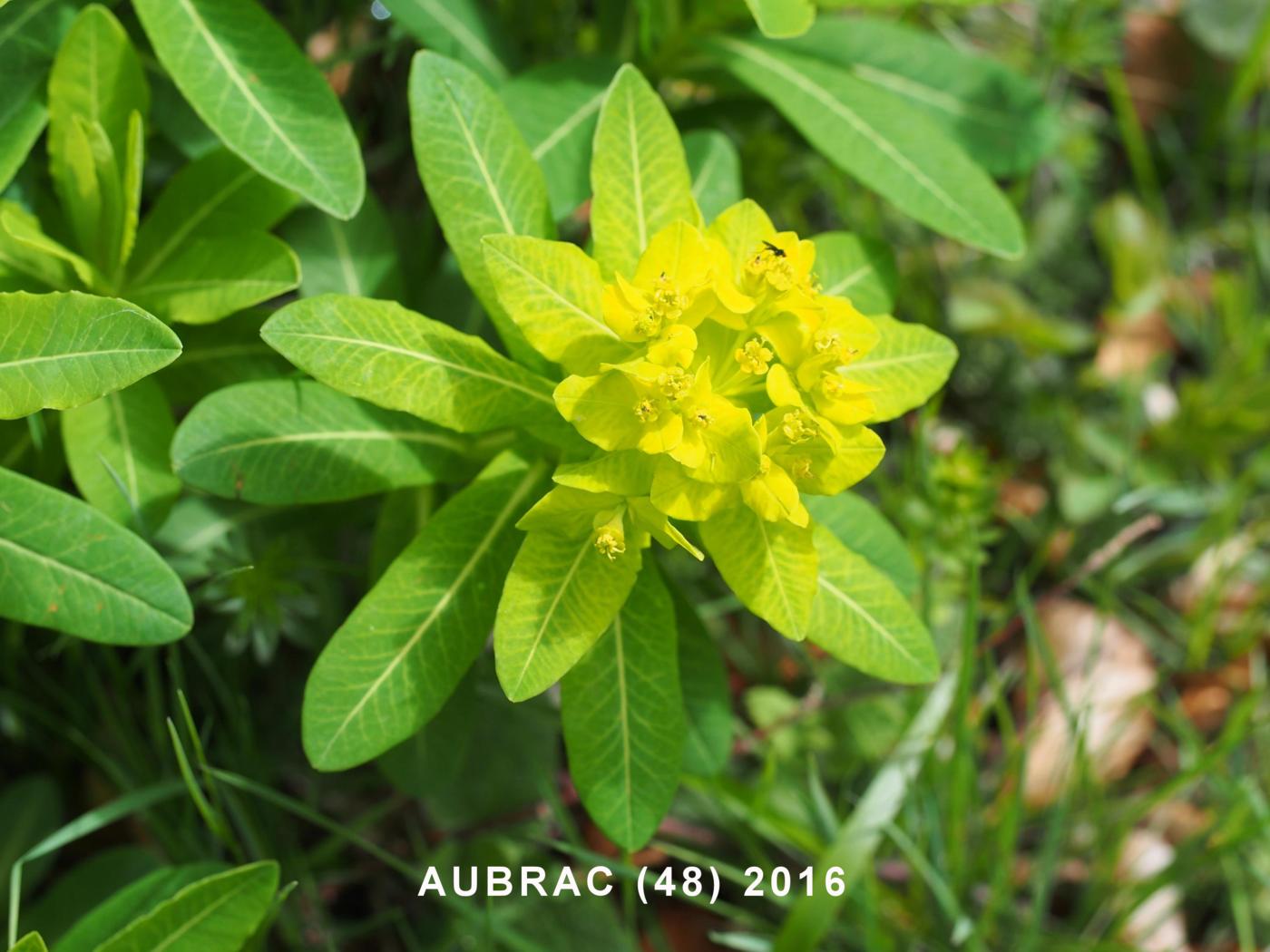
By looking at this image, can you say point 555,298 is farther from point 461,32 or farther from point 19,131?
point 19,131

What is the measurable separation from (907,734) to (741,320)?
1.00 metres

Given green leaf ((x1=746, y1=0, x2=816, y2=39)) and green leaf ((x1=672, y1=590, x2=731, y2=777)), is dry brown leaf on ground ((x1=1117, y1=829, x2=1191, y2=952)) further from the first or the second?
green leaf ((x1=746, y1=0, x2=816, y2=39))

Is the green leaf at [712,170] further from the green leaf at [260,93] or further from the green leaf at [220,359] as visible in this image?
the green leaf at [220,359]

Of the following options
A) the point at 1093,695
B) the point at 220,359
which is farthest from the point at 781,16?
the point at 1093,695

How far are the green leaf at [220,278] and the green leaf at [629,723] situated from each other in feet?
2.15

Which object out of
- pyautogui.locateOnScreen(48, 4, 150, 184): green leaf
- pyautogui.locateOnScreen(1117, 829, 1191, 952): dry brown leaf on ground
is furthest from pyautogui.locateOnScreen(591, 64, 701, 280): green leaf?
pyautogui.locateOnScreen(1117, 829, 1191, 952): dry brown leaf on ground

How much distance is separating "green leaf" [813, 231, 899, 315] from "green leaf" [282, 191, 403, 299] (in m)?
0.68

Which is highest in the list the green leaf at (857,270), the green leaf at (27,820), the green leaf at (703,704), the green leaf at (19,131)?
the green leaf at (19,131)

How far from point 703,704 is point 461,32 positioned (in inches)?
46.1

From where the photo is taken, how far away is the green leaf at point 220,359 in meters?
1.72

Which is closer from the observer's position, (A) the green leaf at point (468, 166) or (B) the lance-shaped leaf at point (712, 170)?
(A) the green leaf at point (468, 166)

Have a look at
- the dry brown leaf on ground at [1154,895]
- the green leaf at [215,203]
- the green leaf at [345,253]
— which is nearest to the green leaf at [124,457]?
the green leaf at [215,203]

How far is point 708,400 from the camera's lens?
1367mm

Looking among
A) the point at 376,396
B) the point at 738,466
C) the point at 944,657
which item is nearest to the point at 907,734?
the point at 944,657
